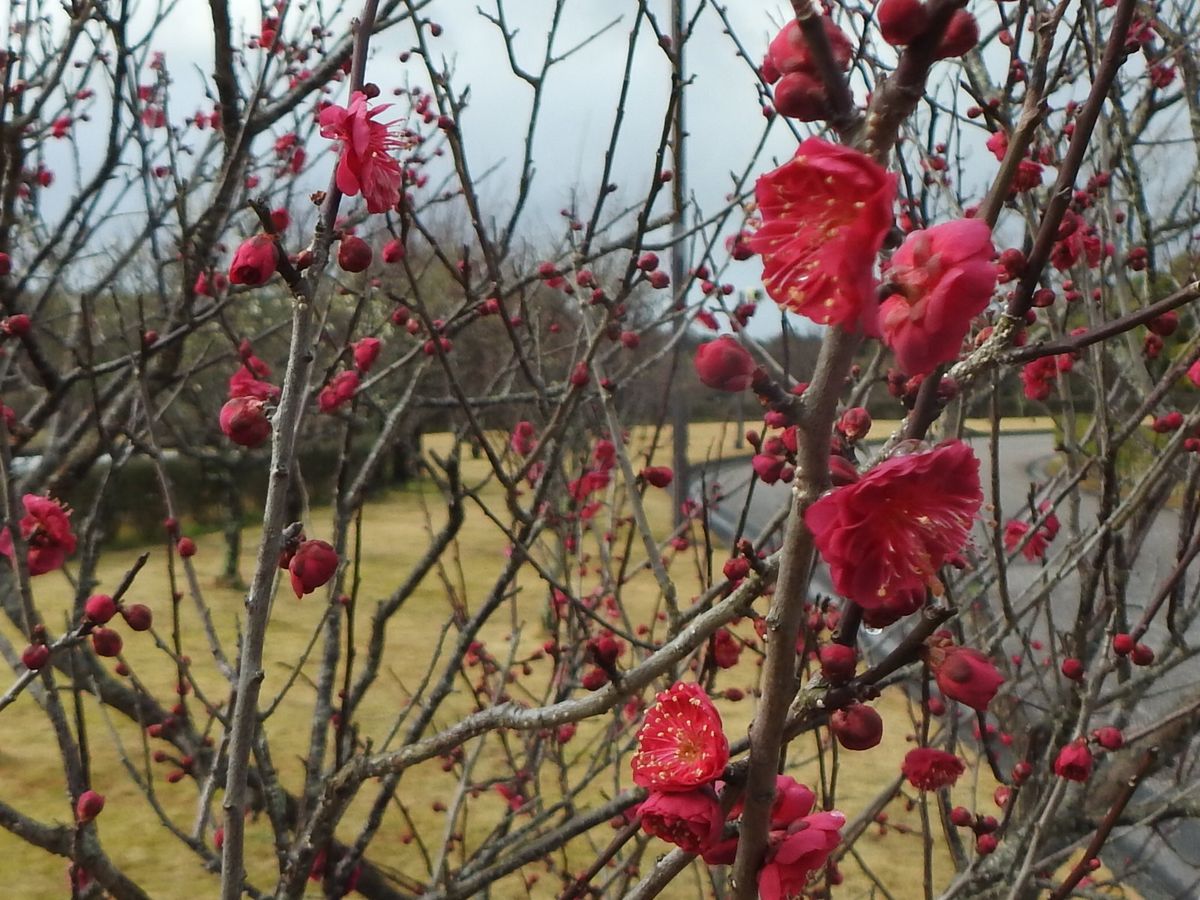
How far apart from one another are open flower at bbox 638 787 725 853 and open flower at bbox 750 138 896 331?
1.26 feet

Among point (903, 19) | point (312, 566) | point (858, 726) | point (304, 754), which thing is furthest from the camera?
point (304, 754)

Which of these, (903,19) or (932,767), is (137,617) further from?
(903,19)

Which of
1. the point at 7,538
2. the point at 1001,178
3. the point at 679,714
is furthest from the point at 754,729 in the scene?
the point at 7,538

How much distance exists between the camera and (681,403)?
1041cm

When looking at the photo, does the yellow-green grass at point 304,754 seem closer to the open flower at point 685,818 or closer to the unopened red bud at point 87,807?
the unopened red bud at point 87,807

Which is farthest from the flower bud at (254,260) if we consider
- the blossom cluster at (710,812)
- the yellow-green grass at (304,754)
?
the yellow-green grass at (304,754)

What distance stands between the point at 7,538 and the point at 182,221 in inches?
44.9

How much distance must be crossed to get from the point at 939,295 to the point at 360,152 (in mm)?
627

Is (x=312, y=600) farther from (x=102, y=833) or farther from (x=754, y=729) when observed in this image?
(x=754, y=729)

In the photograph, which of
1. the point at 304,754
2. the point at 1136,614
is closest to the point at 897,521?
the point at 304,754

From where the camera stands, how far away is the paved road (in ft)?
7.81

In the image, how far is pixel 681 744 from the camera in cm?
83

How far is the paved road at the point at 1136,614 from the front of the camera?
7.81 feet

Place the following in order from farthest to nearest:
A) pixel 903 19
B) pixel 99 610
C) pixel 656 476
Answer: pixel 656 476, pixel 99 610, pixel 903 19
